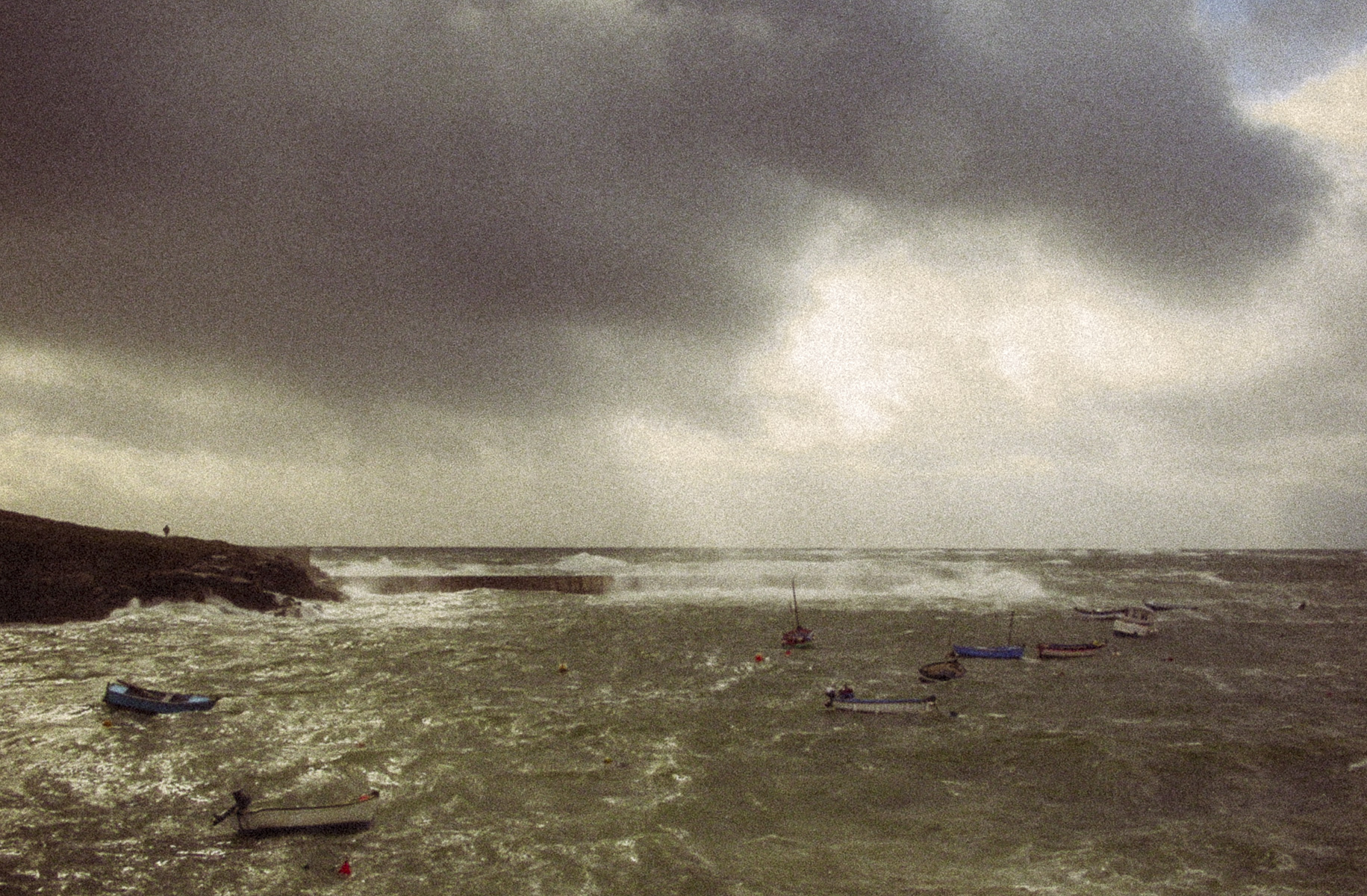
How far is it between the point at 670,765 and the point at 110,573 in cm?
5656

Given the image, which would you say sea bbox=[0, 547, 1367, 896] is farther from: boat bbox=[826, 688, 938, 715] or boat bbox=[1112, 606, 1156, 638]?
boat bbox=[1112, 606, 1156, 638]

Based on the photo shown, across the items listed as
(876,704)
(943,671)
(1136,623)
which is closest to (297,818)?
(876,704)

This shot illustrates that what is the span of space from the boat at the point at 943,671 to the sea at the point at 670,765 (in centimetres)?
122

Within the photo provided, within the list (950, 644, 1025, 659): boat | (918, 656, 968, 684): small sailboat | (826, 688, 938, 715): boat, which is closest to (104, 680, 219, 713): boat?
(826, 688, 938, 715): boat

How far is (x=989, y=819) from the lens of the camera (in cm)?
2433

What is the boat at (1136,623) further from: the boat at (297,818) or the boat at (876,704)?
the boat at (297,818)

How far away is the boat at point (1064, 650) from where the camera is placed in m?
55.0

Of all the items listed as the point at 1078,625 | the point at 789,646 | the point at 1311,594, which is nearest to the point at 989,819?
the point at 789,646

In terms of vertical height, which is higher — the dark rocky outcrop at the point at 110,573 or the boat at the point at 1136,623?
the dark rocky outcrop at the point at 110,573

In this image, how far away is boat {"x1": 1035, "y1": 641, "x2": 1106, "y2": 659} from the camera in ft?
180

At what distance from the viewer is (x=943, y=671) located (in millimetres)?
46062

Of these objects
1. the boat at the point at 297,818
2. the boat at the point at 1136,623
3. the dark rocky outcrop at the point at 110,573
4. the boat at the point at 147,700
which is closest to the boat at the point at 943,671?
the boat at the point at 1136,623

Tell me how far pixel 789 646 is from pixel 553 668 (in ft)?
61.3

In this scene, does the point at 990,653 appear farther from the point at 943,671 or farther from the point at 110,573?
the point at 110,573
